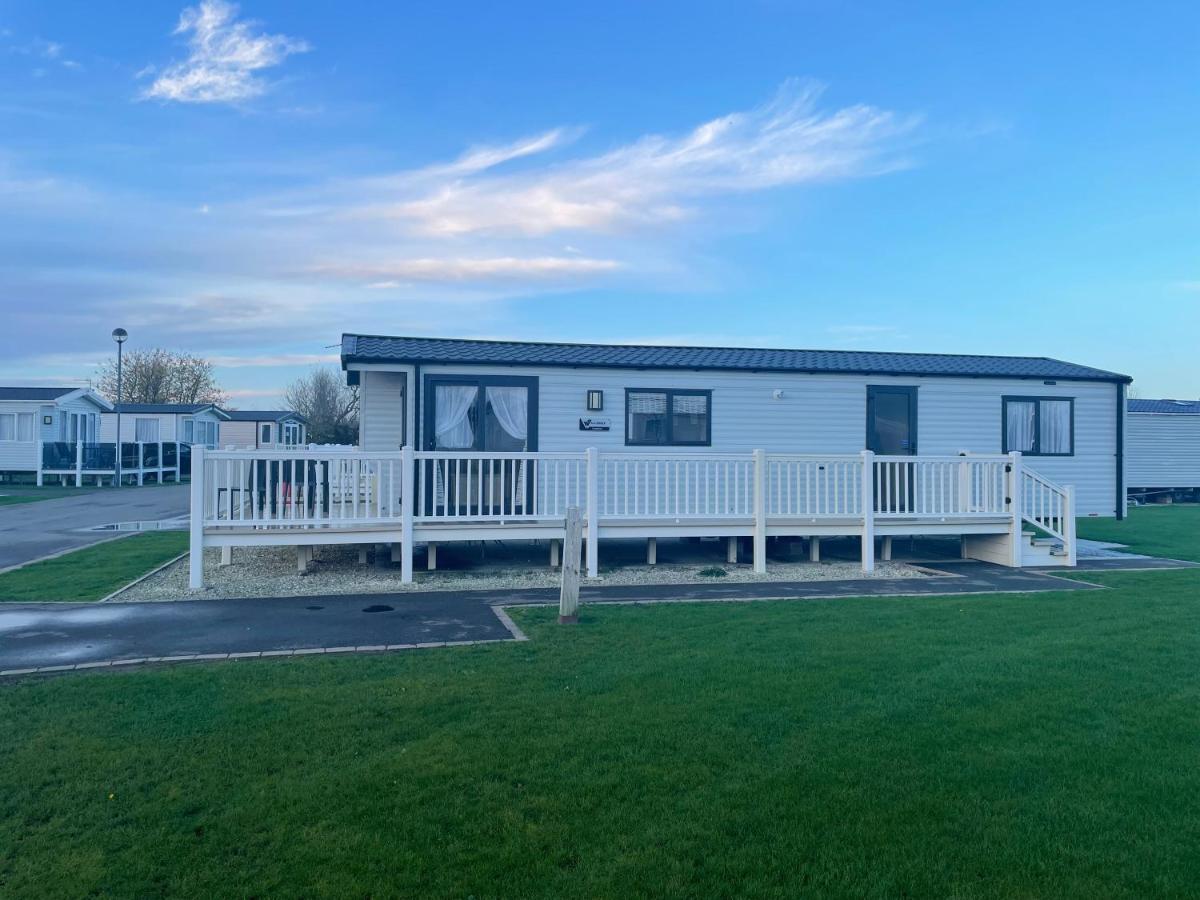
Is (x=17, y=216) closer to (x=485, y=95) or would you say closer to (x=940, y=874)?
(x=485, y=95)

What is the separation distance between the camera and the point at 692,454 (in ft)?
43.6

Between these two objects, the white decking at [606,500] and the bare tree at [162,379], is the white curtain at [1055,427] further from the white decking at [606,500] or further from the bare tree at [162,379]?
the bare tree at [162,379]

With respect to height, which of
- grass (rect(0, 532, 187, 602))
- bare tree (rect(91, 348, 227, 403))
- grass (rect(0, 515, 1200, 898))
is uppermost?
bare tree (rect(91, 348, 227, 403))

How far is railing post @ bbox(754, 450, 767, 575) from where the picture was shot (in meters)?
11.8

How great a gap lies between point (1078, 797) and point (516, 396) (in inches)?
383

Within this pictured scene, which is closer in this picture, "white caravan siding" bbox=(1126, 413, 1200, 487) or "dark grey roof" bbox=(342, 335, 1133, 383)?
"dark grey roof" bbox=(342, 335, 1133, 383)

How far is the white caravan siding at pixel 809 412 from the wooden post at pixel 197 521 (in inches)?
125

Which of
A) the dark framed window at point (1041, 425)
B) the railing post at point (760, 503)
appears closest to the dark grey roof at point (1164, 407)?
the dark framed window at point (1041, 425)

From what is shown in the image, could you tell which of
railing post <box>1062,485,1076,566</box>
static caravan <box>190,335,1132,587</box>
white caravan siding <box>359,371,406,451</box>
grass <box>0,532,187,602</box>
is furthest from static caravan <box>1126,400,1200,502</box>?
grass <box>0,532,187,602</box>

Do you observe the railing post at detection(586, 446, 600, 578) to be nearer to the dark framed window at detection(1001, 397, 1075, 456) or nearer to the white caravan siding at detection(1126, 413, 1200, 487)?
the dark framed window at detection(1001, 397, 1075, 456)

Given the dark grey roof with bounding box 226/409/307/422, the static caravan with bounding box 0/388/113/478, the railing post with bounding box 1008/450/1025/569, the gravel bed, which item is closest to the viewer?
the gravel bed

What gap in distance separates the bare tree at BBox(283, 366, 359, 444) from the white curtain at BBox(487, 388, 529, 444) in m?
32.0

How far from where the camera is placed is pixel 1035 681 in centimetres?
592

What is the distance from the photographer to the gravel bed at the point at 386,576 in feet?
32.9
